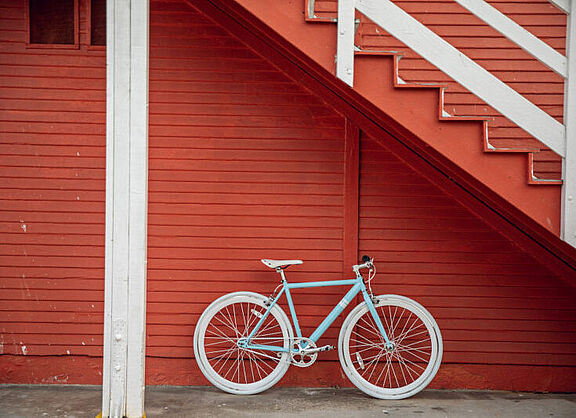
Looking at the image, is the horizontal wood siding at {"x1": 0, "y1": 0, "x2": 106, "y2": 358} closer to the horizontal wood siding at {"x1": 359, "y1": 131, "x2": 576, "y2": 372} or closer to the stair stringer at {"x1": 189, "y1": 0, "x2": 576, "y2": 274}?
the stair stringer at {"x1": 189, "y1": 0, "x2": 576, "y2": 274}

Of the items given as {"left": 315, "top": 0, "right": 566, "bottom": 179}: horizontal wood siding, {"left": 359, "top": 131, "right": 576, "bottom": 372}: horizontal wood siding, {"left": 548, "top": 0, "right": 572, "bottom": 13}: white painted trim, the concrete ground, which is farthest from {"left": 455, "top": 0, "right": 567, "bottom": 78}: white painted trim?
the concrete ground

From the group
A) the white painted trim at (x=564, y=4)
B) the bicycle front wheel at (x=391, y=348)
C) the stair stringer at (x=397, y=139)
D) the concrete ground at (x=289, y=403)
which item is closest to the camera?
the white painted trim at (x=564, y=4)

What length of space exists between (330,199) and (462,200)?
113 centimetres

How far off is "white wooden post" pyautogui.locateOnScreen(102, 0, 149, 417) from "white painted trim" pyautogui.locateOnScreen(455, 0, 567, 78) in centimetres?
211

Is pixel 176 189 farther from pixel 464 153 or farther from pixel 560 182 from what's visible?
pixel 560 182

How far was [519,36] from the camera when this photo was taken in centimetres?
403

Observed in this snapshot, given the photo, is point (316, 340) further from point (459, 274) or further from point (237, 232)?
point (459, 274)

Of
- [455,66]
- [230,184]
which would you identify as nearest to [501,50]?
[455,66]

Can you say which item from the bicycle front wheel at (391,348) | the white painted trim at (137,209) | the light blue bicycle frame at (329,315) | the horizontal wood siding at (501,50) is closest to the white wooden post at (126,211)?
the white painted trim at (137,209)

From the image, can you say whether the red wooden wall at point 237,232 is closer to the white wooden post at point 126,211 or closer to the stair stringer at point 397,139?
the stair stringer at point 397,139

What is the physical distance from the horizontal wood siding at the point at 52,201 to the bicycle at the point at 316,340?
3.52 feet

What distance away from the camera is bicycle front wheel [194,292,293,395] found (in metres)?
5.21

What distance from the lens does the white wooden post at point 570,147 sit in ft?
13.0

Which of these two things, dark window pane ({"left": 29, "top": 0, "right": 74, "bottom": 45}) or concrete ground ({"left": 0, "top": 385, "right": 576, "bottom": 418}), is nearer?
concrete ground ({"left": 0, "top": 385, "right": 576, "bottom": 418})
